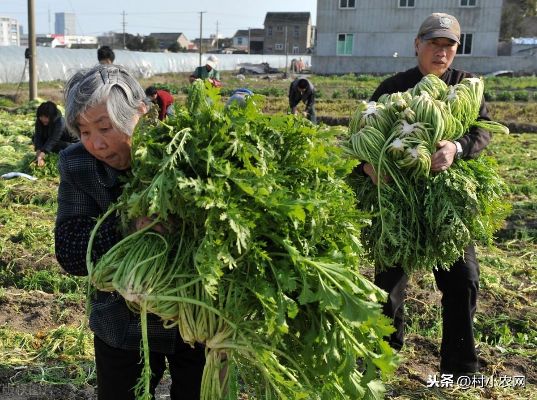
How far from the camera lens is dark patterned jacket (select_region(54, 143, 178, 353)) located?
203 centimetres

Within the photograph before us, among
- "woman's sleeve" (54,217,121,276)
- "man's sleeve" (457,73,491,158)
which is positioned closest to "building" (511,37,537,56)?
"man's sleeve" (457,73,491,158)

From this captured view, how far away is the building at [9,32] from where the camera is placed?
81000 millimetres

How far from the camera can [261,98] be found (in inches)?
75.6

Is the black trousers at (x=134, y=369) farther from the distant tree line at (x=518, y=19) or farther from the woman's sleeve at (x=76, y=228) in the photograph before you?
the distant tree line at (x=518, y=19)

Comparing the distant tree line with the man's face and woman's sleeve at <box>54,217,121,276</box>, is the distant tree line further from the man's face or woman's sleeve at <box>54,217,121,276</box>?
woman's sleeve at <box>54,217,121,276</box>

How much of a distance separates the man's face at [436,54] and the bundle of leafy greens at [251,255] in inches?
70.2

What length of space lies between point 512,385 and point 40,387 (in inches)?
117

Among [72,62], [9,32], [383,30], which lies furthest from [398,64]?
[9,32]

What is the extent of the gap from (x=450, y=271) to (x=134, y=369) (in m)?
1.98

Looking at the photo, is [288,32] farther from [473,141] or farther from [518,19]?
[473,141]

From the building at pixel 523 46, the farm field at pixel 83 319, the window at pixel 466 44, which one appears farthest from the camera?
the building at pixel 523 46

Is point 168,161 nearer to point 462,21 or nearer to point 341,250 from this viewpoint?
point 341,250

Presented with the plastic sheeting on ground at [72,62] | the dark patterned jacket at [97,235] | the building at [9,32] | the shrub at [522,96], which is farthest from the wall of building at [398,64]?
the building at [9,32]

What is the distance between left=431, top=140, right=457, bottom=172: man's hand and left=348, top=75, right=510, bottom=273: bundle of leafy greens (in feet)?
0.10
